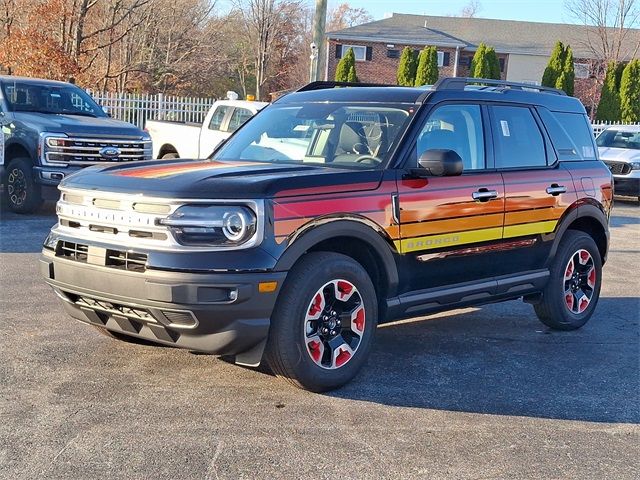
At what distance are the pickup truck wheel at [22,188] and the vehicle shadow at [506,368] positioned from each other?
269 inches

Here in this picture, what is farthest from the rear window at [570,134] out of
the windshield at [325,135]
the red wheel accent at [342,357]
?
the red wheel accent at [342,357]

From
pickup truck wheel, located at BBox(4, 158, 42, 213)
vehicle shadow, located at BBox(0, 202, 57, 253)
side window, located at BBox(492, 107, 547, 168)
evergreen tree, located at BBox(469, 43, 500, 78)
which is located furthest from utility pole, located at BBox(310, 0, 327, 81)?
evergreen tree, located at BBox(469, 43, 500, 78)

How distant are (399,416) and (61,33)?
24.4 metres

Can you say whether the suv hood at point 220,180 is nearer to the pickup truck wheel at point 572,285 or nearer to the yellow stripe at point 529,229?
the yellow stripe at point 529,229

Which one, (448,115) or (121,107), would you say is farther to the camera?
(121,107)

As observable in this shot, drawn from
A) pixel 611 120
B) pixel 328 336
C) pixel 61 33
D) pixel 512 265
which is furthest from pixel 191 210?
pixel 611 120

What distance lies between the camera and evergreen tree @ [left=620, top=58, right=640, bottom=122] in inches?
1407

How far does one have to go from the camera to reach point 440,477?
3.85 m

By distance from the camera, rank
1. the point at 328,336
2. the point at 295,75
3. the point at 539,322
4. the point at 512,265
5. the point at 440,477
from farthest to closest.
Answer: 1. the point at 295,75
2. the point at 539,322
3. the point at 512,265
4. the point at 328,336
5. the point at 440,477

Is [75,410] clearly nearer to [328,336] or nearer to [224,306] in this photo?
[224,306]

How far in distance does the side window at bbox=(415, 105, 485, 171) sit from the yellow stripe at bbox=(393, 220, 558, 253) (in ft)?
1.61

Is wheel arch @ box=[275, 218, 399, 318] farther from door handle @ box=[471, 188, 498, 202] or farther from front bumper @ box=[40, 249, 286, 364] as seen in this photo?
door handle @ box=[471, 188, 498, 202]

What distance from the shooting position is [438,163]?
5.26 m

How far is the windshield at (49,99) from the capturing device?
12328 mm
